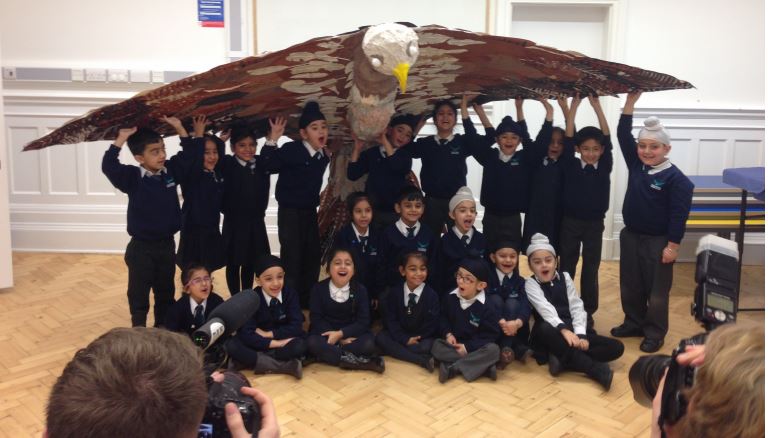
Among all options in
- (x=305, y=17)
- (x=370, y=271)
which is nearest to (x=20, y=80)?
(x=305, y=17)

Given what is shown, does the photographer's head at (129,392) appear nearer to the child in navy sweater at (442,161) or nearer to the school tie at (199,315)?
the school tie at (199,315)

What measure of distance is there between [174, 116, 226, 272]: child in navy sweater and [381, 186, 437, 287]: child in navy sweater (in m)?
0.92

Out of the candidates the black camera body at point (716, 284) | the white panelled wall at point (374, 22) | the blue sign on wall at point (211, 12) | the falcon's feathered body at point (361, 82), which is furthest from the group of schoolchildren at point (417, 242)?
the black camera body at point (716, 284)

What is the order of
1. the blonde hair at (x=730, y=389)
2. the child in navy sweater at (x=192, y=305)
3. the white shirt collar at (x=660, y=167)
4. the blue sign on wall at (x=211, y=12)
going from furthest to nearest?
the blue sign on wall at (x=211, y=12) → the white shirt collar at (x=660, y=167) → the child in navy sweater at (x=192, y=305) → the blonde hair at (x=730, y=389)

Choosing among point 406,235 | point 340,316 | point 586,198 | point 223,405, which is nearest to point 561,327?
point 586,198

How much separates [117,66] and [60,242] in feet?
4.99

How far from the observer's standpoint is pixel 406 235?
364 centimetres

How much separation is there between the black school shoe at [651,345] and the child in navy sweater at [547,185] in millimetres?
712

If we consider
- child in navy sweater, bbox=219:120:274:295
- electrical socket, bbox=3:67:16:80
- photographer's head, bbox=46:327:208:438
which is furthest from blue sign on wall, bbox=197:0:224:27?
photographer's head, bbox=46:327:208:438

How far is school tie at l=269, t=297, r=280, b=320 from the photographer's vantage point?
10.6ft

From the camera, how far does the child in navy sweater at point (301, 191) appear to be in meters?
3.57

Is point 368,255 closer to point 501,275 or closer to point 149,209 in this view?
point 501,275

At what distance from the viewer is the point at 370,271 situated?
3711mm

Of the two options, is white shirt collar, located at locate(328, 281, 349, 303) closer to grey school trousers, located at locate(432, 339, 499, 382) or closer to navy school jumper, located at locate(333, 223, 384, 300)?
navy school jumper, located at locate(333, 223, 384, 300)
